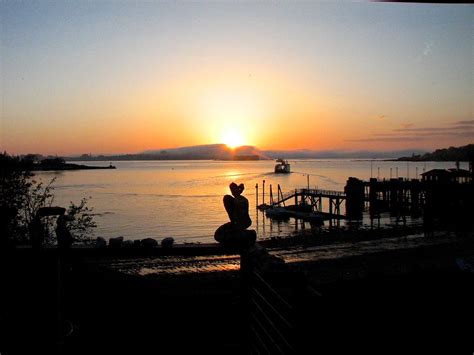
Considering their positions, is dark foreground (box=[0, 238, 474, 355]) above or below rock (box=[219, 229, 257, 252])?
below

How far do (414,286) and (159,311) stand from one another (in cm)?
776

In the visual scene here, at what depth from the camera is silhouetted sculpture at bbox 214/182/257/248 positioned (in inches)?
136

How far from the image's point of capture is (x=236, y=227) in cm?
389

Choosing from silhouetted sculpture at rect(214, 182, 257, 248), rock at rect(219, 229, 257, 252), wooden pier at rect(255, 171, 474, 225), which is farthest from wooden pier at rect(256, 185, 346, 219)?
rock at rect(219, 229, 257, 252)

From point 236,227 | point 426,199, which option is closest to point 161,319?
point 236,227

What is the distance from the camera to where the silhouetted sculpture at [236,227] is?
11.4 feet

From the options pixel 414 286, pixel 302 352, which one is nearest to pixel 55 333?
pixel 302 352

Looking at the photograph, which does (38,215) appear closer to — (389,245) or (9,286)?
(9,286)

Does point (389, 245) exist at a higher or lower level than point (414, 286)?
lower

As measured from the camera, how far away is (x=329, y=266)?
69.4ft

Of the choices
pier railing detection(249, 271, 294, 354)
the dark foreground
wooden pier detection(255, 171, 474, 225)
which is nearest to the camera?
pier railing detection(249, 271, 294, 354)

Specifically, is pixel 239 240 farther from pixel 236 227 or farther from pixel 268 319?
pixel 268 319

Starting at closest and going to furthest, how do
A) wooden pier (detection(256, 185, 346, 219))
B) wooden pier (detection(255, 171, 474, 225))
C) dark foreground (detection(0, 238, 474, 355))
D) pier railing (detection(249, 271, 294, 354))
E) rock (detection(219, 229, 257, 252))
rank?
pier railing (detection(249, 271, 294, 354)), dark foreground (detection(0, 238, 474, 355)), rock (detection(219, 229, 257, 252)), wooden pier (detection(255, 171, 474, 225)), wooden pier (detection(256, 185, 346, 219))

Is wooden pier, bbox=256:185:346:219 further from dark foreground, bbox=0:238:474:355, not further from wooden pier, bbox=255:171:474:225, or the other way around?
dark foreground, bbox=0:238:474:355
